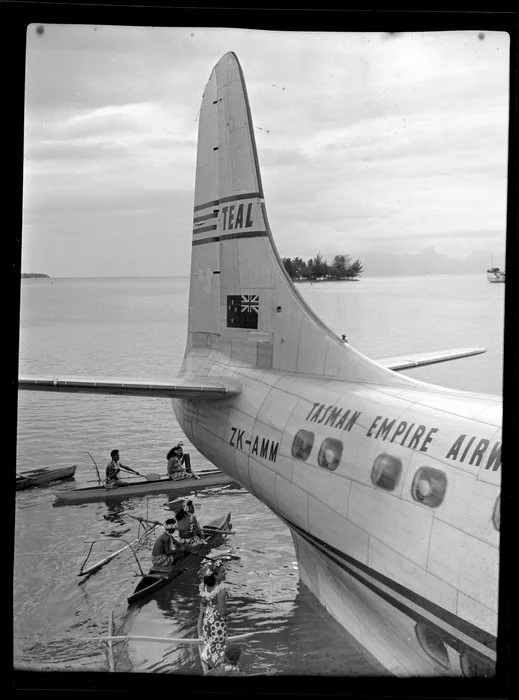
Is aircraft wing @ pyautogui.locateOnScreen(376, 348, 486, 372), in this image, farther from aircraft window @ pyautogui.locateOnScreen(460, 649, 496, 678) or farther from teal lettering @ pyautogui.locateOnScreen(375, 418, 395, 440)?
aircraft window @ pyautogui.locateOnScreen(460, 649, 496, 678)

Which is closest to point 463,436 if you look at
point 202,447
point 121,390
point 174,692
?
point 174,692

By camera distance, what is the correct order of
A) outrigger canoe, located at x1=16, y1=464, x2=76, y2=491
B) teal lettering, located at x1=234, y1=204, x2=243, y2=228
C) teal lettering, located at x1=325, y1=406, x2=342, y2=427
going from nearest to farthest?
teal lettering, located at x1=325, y1=406, x2=342, y2=427 < outrigger canoe, located at x1=16, y1=464, x2=76, y2=491 < teal lettering, located at x1=234, y1=204, x2=243, y2=228

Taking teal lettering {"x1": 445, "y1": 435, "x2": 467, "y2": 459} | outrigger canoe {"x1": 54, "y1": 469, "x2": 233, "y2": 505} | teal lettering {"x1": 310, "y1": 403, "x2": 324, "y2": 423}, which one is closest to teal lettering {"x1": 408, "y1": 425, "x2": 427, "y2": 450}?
teal lettering {"x1": 445, "y1": 435, "x2": 467, "y2": 459}

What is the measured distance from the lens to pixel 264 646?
220 inches

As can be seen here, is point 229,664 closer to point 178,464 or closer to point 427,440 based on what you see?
point 427,440

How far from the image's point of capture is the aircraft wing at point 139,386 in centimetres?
569

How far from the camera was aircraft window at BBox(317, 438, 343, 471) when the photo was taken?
5422 millimetres

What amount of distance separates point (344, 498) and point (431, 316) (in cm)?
296

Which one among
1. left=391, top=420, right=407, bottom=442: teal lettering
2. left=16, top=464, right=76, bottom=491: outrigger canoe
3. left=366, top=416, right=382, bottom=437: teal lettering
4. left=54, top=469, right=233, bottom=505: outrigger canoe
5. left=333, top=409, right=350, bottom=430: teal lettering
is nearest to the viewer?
left=391, top=420, right=407, bottom=442: teal lettering

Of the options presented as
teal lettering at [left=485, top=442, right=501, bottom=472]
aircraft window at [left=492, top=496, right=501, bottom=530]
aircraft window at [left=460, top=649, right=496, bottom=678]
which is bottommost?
aircraft window at [left=460, top=649, right=496, bottom=678]

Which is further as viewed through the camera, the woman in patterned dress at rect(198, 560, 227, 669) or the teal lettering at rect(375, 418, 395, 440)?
the teal lettering at rect(375, 418, 395, 440)

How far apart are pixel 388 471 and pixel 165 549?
372 cm

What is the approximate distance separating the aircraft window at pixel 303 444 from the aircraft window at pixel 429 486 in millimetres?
1389

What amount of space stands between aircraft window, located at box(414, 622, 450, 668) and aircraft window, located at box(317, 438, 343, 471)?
4.63ft
